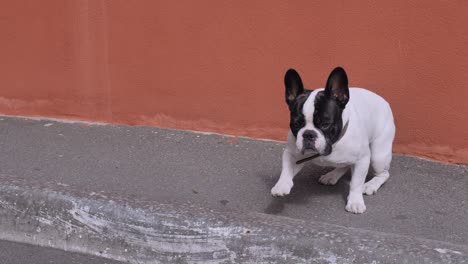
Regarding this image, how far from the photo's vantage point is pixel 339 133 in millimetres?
4504

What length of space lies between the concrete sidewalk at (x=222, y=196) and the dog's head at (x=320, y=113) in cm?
50

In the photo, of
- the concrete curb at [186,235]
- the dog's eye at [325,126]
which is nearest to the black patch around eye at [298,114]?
the dog's eye at [325,126]

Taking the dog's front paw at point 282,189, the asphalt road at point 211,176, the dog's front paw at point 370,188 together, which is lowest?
the asphalt road at point 211,176

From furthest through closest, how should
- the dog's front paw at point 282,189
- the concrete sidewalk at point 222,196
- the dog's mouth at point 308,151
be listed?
1. the dog's front paw at point 282,189
2. the dog's mouth at point 308,151
3. the concrete sidewalk at point 222,196

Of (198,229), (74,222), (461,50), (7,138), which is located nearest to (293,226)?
(198,229)

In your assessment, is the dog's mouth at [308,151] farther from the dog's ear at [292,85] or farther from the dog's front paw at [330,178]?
the dog's front paw at [330,178]

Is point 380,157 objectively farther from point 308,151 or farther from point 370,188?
point 308,151

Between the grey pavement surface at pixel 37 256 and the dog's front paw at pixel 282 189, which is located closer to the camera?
the grey pavement surface at pixel 37 256

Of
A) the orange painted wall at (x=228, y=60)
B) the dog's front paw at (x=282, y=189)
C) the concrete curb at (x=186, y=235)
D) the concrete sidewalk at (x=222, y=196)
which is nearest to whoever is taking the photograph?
the concrete curb at (x=186, y=235)

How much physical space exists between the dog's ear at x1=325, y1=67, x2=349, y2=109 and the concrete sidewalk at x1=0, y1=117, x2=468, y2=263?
2.69 feet

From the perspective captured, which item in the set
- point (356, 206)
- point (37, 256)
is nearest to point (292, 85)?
point (356, 206)

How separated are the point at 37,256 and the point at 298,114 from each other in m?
1.92

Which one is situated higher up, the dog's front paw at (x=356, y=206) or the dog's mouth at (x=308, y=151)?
the dog's mouth at (x=308, y=151)

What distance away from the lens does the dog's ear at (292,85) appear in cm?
445
